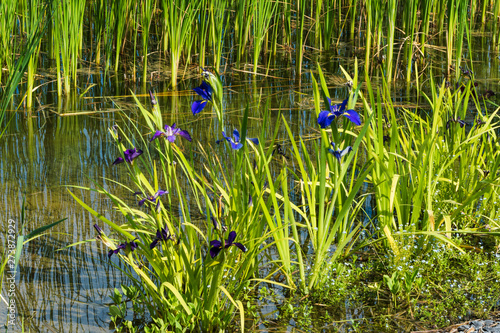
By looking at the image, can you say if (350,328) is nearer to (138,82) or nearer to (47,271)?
(47,271)

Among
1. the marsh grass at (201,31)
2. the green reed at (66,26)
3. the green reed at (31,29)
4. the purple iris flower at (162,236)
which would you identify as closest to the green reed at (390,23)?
the marsh grass at (201,31)

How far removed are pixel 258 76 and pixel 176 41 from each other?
1.12 meters

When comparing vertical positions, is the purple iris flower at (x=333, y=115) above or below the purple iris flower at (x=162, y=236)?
above

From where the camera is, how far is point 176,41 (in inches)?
192

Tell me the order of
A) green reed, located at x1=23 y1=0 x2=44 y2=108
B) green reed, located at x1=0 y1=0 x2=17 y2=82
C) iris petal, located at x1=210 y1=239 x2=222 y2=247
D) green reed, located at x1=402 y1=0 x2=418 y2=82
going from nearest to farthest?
iris petal, located at x1=210 y1=239 x2=222 y2=247
green reed, located at x1=23 y1=0 x2=44 y2=108
green reed, located at x1=0 y1=0 x2=17 y2=82
green reed, located at x1=402 y1=0 x2=418 y2=82

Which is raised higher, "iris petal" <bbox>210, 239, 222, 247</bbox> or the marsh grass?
the marsh grass

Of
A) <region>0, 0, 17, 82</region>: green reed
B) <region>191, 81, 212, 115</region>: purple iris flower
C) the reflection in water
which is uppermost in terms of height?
<region>0, 0, 17, 82</region>: green reed

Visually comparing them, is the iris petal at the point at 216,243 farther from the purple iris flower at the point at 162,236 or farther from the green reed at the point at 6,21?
the green reed at the point at 6,21

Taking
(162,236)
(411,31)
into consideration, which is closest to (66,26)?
(162,236)

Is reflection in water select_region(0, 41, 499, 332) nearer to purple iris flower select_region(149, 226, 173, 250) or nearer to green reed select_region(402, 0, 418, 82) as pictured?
green reed select_region(402, 0, 418, 82)

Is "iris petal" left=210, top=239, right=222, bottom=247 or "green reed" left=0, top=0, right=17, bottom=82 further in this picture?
"green reed" left=0, top=0, right=17, bottom=82

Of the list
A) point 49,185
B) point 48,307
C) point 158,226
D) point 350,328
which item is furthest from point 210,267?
point 49,185

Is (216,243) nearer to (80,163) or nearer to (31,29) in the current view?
(80,163)

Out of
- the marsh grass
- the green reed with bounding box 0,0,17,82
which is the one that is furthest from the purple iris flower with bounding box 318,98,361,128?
the green reed with bounding box 0,0,17,82
